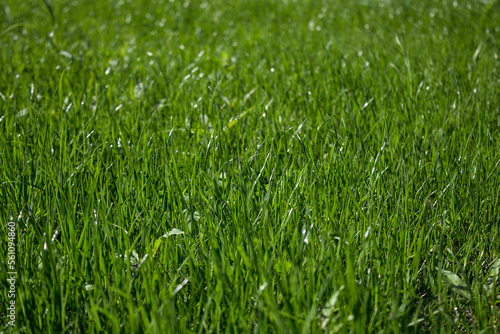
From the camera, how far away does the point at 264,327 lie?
1095 mm

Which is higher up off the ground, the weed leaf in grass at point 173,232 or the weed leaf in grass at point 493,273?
the weed leaf in grass at point 173,232

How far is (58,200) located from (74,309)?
1.28 feet

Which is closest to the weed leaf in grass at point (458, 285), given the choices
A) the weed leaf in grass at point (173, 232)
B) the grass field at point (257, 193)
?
the grass field at point (257, 193)

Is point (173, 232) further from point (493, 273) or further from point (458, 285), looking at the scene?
point (493, 273)

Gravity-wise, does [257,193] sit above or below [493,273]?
above

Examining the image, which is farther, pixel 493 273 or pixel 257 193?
pixel 257 193

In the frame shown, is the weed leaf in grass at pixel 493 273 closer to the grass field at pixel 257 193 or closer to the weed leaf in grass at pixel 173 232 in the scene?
the grass field at pixel 257 193

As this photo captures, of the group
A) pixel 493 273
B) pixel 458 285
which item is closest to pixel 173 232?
pixel 458 285

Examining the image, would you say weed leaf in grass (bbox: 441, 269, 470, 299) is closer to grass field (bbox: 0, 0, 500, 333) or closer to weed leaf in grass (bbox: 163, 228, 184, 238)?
grass field (bbox: 0, 0, 500, 333)

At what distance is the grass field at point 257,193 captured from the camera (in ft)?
3.92

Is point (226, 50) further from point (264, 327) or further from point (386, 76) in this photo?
point (264, 327)

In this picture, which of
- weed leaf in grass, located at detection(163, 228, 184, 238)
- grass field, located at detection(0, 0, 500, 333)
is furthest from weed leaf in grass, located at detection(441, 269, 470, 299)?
weed leaf in grass, located at detection(163, 228, 184, 238)

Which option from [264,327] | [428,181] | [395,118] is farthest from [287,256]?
[395,118]

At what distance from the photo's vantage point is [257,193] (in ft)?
5.38
